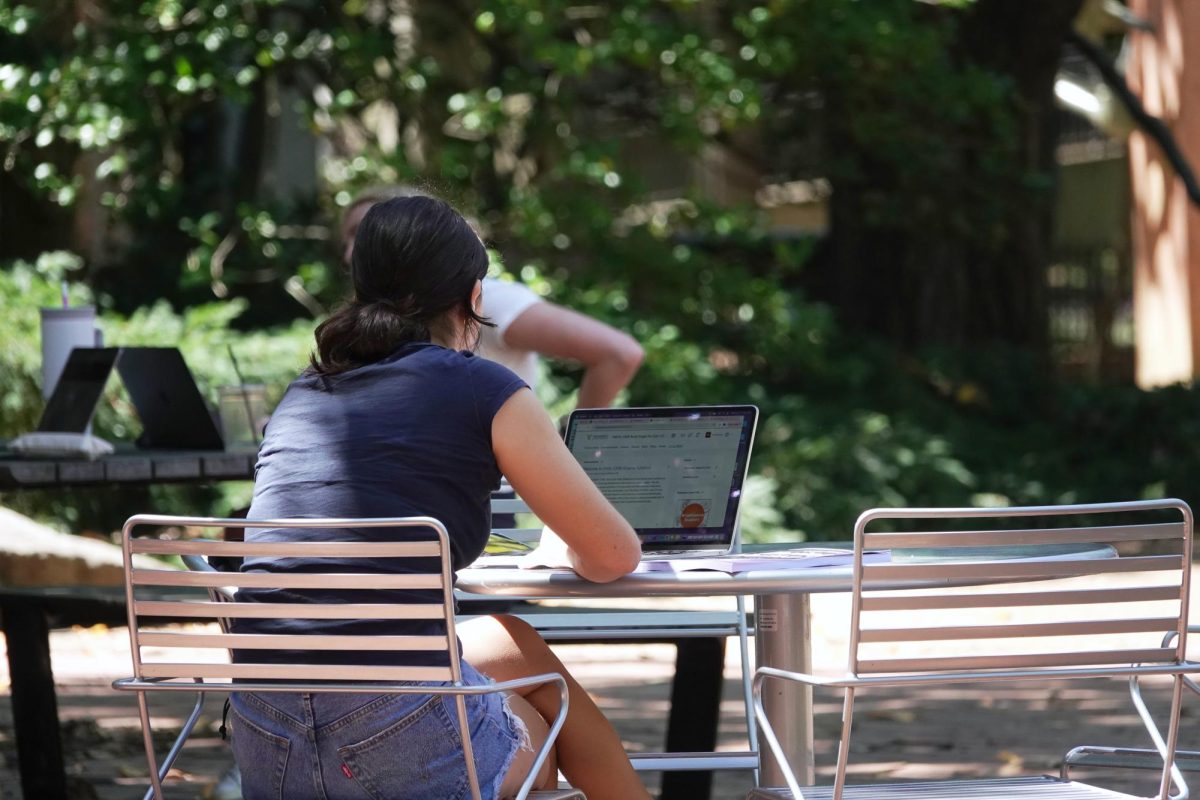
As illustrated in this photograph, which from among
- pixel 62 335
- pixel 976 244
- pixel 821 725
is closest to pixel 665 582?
pixel 62 335

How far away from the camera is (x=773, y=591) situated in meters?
2.87

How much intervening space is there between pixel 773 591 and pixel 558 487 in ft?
1.29

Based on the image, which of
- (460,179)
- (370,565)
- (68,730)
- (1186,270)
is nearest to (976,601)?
(370,565)

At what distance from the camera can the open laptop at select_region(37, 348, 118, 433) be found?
4645mm

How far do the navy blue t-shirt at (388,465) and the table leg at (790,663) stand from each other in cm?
71

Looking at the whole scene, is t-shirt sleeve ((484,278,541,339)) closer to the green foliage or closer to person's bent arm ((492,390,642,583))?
person's bent arm ((492,390,642,583))

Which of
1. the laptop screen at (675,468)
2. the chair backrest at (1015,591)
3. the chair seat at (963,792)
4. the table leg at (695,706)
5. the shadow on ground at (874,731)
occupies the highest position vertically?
the laptop screen at (675,468)

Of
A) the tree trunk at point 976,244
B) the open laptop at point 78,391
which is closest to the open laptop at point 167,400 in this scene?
the open laptop at point 78,391

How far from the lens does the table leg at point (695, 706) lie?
4.49m

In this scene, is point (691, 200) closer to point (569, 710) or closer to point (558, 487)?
point (569, 710)

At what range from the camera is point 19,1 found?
Result: 9.39 m

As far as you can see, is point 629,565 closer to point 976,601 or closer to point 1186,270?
point 976,601

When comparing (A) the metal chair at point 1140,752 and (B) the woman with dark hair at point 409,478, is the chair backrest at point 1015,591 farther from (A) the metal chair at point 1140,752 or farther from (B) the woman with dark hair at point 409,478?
(B) the woman with dark hair at point 409,478

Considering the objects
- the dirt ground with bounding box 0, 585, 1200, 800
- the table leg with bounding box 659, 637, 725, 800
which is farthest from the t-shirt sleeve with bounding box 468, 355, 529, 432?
the dirt ground with bounding box 0, 585, 1200, 800
